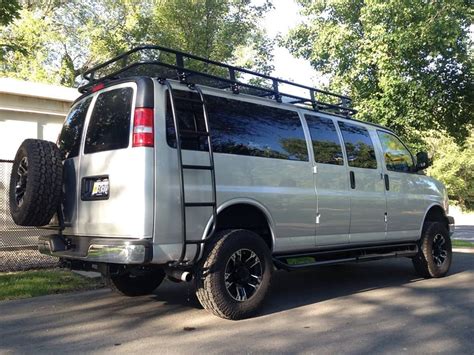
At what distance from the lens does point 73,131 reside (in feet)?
18.8

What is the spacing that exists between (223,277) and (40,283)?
3.39 metres

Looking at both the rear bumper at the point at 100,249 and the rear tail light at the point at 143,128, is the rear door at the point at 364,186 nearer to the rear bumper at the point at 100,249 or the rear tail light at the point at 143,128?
the rear tail light at the point at 143,128

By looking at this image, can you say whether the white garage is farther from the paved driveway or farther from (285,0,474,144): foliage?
(285,0,474,144): foliage

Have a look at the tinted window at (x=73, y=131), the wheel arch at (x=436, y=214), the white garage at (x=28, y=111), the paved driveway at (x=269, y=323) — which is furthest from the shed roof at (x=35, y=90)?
the wheel arch at (x=436, y=214)

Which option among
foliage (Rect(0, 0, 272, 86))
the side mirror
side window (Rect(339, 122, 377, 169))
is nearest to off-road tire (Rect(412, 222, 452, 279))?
the side mirror

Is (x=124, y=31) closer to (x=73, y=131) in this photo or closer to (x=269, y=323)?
(x=73, y=131)

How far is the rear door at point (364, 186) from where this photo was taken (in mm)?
6867

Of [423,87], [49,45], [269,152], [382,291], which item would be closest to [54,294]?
[269,152]

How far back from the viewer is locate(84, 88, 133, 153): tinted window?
16.1 ft

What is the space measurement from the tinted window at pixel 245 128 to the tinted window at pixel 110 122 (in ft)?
1.42

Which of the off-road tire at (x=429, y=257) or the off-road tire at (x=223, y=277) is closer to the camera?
the off-road tire at (x=223, y=277)

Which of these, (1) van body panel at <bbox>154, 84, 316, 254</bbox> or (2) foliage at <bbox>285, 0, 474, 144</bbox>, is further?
(2) foliage at <bbox>285, 0, 474, 144</bbox>

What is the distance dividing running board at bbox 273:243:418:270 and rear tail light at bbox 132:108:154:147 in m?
2.05

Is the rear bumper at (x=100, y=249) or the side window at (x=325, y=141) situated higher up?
the side window at (x=325, y=141)
